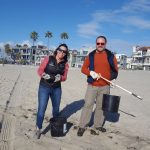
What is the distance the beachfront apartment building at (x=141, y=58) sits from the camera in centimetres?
11050

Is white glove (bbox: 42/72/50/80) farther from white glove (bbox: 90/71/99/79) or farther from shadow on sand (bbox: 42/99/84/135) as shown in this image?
shadow on sand (bbox: 42/99/84/135)

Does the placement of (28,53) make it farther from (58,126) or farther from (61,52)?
(61,52)

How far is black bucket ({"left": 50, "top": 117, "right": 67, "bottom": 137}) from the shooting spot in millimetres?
6637

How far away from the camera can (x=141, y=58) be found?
384 ft

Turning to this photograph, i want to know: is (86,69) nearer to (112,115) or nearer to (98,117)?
(98,117)

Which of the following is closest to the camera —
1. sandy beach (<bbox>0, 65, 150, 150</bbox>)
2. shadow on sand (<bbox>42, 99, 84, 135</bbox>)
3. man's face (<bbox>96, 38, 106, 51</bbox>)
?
sandy beach (<bbox>0, 65, 150, 150</bbox>)

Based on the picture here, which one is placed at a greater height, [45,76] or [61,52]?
[61,52]

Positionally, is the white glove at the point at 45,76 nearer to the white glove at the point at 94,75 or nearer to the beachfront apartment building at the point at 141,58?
the white glove at the point at 94,75

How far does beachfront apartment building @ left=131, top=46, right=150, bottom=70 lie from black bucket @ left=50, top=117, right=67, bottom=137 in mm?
104577

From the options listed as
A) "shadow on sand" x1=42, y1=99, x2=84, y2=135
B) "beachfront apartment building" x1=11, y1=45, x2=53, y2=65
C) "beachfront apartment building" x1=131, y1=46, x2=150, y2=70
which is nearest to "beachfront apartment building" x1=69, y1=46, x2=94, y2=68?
"beachfront apartment building" x1=11, y1=45, x2=53, y2=65

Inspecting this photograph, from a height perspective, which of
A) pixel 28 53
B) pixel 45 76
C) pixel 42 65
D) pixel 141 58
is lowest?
pixel 45 76

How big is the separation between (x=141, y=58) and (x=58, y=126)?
113054 millimetres

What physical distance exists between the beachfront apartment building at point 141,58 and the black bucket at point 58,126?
105 meters

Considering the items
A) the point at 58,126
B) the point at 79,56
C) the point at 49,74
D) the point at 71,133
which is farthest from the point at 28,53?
the point at 49,74
